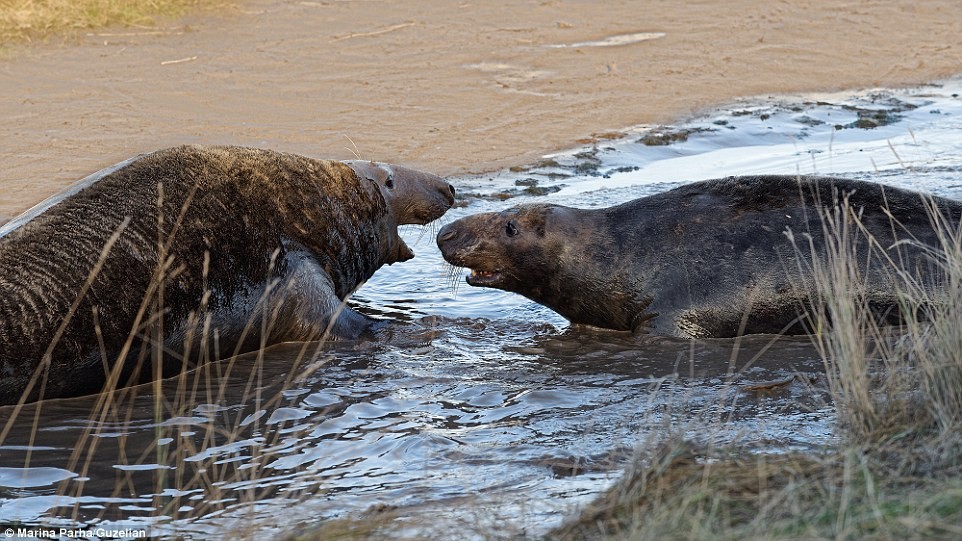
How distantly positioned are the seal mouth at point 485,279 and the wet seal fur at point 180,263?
0.69m

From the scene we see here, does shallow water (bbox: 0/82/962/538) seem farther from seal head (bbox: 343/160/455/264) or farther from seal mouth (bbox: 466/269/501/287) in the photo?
seal head (bbox: 343/160/455/264)

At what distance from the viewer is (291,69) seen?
13.8m

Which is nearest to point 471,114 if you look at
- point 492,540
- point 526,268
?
point 526,268

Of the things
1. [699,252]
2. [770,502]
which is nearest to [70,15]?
[699,252]

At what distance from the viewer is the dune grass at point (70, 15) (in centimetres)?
1440

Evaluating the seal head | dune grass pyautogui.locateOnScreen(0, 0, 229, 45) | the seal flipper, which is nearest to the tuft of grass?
the seal flipper

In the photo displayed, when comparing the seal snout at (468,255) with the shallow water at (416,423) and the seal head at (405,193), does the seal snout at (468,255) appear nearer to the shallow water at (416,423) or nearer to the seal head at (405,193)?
the shallow water at (416,423)

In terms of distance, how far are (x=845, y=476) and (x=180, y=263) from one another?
12.7 ft

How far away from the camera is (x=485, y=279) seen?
778cm

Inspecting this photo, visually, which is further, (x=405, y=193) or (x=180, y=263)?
(x=405, y=193)

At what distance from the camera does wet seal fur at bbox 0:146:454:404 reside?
623 centimetres

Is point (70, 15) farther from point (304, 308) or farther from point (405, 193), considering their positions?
point (304, 308)

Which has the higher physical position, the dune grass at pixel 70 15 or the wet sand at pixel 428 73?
the dune grass at pixel 70 15

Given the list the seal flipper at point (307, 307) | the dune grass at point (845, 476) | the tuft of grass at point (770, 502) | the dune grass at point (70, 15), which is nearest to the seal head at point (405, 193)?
the seal flipper at point (307, 307)
